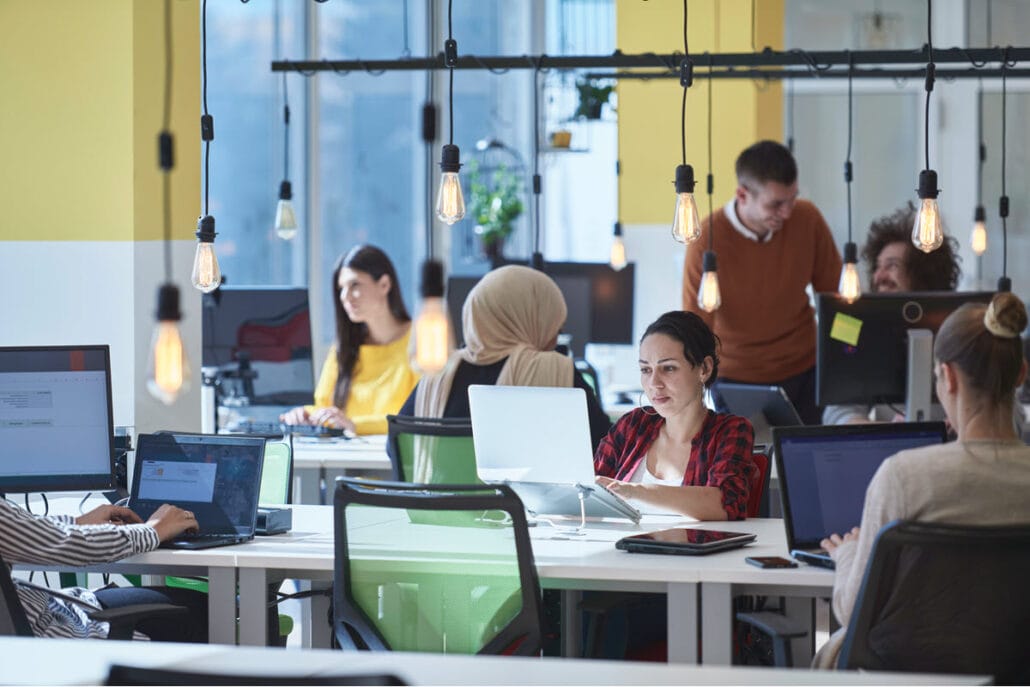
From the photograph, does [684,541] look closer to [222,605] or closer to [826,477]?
[826,477]

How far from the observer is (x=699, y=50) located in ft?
25.7

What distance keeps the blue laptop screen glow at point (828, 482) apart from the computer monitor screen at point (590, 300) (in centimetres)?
362

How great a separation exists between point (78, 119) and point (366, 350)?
1716mm

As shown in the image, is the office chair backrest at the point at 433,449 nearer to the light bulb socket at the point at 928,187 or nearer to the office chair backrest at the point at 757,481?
the office chair backrest at the point at 757,481

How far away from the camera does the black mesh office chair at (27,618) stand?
Result: 3.12m

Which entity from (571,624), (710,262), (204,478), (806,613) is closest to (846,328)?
(710,262)

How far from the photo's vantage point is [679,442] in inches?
162

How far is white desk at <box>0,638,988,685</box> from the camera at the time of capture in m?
2.29

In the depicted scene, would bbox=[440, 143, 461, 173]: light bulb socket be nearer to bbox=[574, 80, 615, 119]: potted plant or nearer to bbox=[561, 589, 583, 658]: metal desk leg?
bbox=[561, 589, 583, 658]: metal desk leg

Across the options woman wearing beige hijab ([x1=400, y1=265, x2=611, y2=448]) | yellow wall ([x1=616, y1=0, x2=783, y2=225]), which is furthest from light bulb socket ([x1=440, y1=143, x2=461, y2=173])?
yellow wall ([x1=616, y1=0, x2=783, y2=225])

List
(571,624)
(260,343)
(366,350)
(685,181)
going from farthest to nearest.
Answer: (366,350) → (260,343) → (685,181) → (571,624)

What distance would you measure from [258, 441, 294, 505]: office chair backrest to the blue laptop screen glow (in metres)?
1.66

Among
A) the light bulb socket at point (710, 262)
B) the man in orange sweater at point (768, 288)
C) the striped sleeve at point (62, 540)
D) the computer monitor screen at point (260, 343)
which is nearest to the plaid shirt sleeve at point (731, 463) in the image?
the striped sleeve at point (62, 540)

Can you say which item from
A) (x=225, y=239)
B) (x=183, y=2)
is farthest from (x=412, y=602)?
(x=225, y=239)
